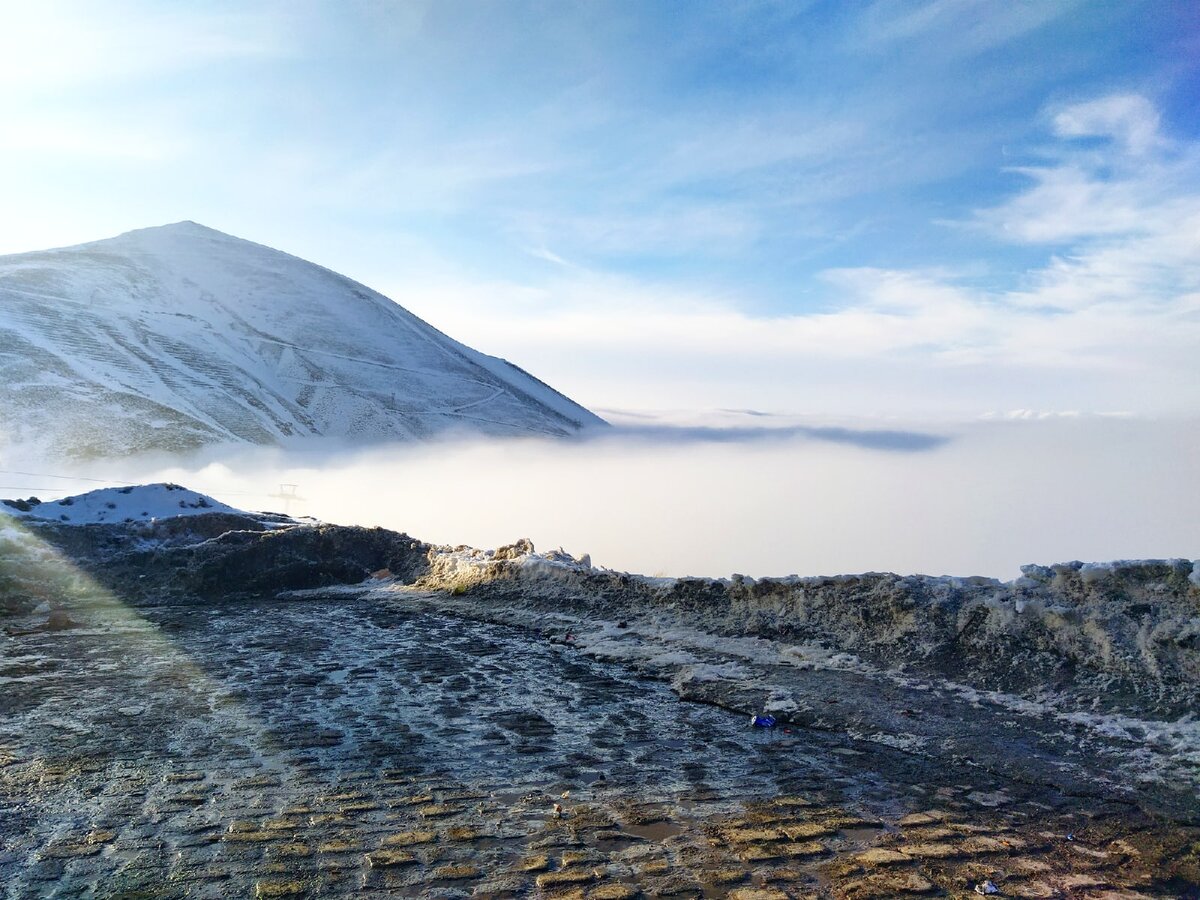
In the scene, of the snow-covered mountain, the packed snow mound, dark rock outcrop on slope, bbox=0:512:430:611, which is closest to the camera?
dark rock outcrop on slope, bbox=0:512:430:611

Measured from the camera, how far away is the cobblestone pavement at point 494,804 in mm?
3436

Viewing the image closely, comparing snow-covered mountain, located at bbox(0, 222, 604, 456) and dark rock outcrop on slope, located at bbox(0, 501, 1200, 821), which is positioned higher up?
snow-covered mountain, located at bbox(0, 222, 604, 456)

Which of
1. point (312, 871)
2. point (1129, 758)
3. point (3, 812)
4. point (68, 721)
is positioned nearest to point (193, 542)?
point (68, 721)

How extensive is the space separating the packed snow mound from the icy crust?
941cm

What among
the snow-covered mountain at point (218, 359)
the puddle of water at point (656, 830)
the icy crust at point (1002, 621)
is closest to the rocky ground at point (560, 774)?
the puddle of water at point (656, 830)

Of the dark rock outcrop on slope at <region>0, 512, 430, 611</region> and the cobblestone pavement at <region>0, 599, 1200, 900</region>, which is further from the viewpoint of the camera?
the dark rock outcrop on slope at <region>0, 512, 430, 611</region>

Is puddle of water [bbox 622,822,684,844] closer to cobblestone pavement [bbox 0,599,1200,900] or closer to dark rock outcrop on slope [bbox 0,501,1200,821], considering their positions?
cobblestone pavement [bbox 0,599,1200,900]

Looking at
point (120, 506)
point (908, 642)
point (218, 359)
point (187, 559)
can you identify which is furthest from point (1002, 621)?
point (218, 359)

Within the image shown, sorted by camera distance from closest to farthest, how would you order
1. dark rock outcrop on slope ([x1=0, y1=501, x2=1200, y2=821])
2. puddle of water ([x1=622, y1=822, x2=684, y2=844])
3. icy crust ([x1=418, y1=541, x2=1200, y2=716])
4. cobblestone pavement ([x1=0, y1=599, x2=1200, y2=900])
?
cobblestone pavement ([x1=0, y1=599, x2=1200, y2=900])
puddle of water ([x1=622, y1=822, x2=684, y2=844])
dark rock outcrop on slope ([x1=0, y1=501, x2=1200, y2=821])
icy crust ([x1=418, y1=541, x2=1200, y2=716])

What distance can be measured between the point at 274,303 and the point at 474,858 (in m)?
73.7

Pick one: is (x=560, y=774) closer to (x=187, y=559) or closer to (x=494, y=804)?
(x=494, y=804)

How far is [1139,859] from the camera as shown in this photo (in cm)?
366

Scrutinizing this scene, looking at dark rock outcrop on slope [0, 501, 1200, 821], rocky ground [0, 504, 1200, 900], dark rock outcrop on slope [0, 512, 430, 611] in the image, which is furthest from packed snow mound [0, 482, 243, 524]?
rocky ground [0, 504, 1200, 900]

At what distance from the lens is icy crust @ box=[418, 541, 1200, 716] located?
5.57 m
